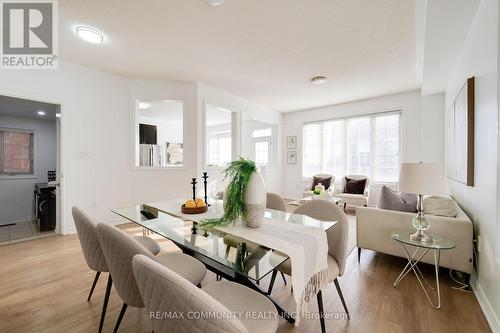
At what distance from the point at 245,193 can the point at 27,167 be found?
5.81 meters

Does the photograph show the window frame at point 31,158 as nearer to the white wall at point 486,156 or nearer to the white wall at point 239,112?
the white wall at point 239,112

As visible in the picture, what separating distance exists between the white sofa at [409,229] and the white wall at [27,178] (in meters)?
6.28

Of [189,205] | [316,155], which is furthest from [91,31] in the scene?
[316,155]

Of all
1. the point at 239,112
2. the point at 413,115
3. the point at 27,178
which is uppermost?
the point at 239,112

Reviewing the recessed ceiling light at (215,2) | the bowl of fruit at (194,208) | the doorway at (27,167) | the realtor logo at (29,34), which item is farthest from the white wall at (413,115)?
the doorway at (27,167)

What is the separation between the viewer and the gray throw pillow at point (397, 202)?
99.5 inches

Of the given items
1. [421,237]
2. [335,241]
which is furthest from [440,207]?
[335,241]

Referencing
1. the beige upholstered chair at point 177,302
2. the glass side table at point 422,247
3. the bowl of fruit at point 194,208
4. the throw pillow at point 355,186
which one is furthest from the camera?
the throw pillow at point 355,186

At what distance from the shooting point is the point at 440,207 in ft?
7.54

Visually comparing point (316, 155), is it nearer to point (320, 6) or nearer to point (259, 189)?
point (320, 6)

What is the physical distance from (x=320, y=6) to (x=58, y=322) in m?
3.45

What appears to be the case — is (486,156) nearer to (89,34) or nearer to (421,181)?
(421,181)

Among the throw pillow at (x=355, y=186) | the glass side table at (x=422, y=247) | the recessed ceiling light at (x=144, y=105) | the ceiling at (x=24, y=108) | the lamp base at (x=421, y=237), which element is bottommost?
the glass side table at (x=422, y=247)

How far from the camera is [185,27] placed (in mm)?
2461
